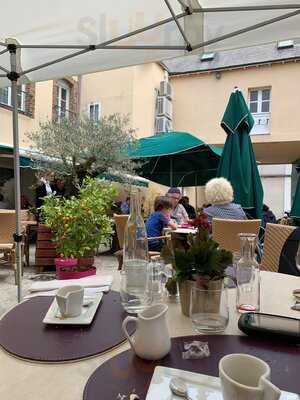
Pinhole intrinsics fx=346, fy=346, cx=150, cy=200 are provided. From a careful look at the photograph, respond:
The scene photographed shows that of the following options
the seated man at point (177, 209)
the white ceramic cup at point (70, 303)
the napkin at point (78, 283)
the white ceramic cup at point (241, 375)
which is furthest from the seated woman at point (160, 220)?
the white ceramic cup at point (241, 375)

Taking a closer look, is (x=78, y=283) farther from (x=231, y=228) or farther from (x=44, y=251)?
(x=44, y=251)

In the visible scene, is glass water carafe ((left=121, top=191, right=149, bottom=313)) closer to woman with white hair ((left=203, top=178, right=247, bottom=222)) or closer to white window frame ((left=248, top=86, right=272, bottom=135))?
woman with white hair ((left=203, top=178, right=247, bottom=222))

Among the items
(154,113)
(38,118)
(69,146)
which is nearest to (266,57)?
(154,113)

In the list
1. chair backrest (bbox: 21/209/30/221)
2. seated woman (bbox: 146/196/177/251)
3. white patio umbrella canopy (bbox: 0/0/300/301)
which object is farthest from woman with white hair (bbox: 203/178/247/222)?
chair backrest (bbox: 21/209/30/221)

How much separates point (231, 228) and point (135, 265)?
94.8 inches

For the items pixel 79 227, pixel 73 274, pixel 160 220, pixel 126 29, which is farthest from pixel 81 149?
pixel 73 274

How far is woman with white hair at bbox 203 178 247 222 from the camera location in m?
3.78

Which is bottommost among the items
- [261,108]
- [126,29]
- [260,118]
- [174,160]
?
[174,160]

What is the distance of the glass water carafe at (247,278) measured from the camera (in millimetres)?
1283

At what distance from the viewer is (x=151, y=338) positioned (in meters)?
0.86

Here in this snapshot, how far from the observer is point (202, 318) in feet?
3.56

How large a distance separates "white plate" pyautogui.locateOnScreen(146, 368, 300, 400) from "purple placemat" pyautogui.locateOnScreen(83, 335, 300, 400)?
2 centimetres

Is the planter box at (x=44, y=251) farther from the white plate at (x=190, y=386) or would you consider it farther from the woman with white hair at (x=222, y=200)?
the white plate at (x=190, y=386)

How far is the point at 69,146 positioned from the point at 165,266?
17.9 feet
